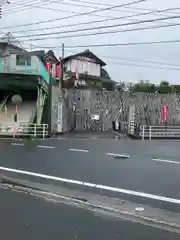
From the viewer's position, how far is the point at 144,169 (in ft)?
38.4

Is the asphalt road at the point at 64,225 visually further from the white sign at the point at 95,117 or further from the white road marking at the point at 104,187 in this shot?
the white sign at the point at 95,117

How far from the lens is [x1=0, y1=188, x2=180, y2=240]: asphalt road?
17.5ft

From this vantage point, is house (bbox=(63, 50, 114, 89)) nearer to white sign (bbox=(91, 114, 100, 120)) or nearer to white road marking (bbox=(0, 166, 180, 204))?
white sign (bbox=(91, 114, 100, 120))

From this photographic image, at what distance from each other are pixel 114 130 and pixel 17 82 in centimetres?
1166

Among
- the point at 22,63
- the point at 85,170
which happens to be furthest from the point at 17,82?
the point at 85,170

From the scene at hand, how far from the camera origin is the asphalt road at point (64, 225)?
210 inches

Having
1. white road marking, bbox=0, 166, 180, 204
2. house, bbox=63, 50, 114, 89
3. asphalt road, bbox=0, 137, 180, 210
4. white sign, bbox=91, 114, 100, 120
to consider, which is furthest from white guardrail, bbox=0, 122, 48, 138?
house, bbox=63, 50, 114, 89

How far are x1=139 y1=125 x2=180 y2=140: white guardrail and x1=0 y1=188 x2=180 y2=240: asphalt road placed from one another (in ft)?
73.2

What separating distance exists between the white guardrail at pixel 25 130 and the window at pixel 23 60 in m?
4.53

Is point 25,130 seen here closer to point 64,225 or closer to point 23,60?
point 23,60

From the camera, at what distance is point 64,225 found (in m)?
5.80

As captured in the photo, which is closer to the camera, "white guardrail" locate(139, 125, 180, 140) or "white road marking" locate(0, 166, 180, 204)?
"white road marking" locate(0, 166, 180, 204)

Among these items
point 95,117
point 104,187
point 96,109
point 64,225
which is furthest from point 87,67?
point 64,225

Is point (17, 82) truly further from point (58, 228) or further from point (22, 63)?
point (58, 228)
